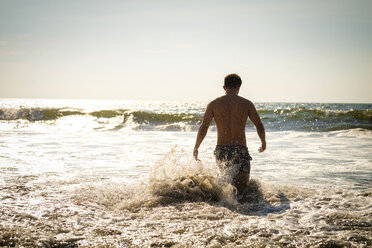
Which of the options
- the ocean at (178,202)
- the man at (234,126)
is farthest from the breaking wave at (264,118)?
the man at (234,126)

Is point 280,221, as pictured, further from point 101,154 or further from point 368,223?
point 101,154

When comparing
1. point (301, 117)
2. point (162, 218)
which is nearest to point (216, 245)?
point (162, 218)

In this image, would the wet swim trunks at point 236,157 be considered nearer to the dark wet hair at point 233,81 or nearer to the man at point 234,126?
the man at point 234,126

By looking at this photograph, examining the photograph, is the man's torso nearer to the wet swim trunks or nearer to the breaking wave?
the wet swim trunks

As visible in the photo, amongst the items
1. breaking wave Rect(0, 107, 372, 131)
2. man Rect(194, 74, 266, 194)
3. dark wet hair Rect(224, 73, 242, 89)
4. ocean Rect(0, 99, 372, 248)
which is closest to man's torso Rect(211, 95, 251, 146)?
man Rect(194, 74, 266, 194)

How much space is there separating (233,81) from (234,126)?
0.70 metres

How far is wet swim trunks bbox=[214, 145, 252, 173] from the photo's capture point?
16.1ft

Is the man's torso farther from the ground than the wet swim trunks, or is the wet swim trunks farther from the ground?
the man's torso

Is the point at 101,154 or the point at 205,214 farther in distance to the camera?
the point at 101,154

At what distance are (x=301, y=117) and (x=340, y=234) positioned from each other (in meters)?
20.3

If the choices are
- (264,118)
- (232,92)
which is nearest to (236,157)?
(232,92)

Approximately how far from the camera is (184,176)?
15.7 feet

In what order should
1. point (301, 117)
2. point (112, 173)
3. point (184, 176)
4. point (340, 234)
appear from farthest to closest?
point (301, 117) → point (112, 173) → point (184, 176) → point (340, 234)

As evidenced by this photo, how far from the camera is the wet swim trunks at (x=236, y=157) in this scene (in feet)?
16.1
